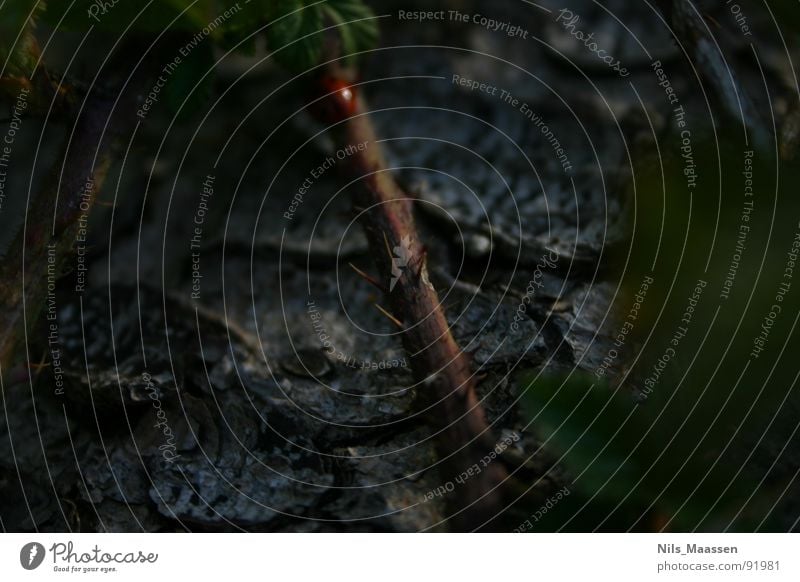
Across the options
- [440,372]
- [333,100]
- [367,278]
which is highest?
[333,100]

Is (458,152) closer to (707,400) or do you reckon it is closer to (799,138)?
(799,138)

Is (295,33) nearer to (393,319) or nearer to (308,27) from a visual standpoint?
(308,27)

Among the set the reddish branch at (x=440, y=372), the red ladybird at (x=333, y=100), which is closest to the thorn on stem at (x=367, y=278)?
the reddish branch at (x=440, y=372)

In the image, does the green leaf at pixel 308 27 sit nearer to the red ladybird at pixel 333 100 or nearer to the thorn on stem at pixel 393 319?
the red ladybird at pixel 333 100

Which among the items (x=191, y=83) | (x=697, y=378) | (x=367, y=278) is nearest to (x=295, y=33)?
(x=191, y=83)

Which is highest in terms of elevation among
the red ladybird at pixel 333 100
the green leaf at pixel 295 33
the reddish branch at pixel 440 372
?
the green leaf at pixel 295 33

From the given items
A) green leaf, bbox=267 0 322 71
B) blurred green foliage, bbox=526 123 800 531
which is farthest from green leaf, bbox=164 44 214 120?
blurred green foliage, bbox=526 123 800 531
